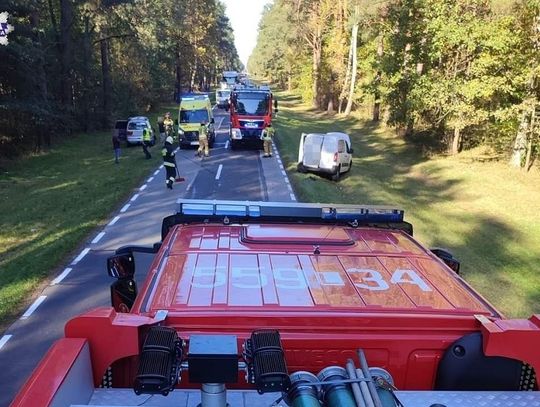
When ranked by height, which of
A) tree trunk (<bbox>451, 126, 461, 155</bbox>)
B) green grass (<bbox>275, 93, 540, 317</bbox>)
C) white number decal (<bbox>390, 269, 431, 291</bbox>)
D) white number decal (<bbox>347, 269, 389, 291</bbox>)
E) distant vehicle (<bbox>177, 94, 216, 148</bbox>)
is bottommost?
green grass (<bbox>275, 93, 540, 317</bbox>)

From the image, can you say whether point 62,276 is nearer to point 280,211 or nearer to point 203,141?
point 280,211

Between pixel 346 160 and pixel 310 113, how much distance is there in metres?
32.4

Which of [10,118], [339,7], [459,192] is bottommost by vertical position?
[459,192]

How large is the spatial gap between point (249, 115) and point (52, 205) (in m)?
13.8

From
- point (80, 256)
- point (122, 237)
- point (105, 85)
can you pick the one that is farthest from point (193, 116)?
point (80, 256)

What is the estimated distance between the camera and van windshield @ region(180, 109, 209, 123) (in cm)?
3014

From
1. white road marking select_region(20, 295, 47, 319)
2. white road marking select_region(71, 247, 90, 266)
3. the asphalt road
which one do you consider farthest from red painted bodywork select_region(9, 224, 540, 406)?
white road marking select_region(71, 247, 90, 266)

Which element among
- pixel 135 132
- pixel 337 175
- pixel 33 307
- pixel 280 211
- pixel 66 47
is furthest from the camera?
pixel 66 47

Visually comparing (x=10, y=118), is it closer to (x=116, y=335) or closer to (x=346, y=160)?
(x=346, y=160)

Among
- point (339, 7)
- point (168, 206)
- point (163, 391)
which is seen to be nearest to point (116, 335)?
point (163, 391)

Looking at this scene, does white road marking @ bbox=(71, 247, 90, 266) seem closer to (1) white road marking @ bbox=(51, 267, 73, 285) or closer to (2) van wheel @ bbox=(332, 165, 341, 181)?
(1) white road marking @ bbox=(51, 267, 73, 285)

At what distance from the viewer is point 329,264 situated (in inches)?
152

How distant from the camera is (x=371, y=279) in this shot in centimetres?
365

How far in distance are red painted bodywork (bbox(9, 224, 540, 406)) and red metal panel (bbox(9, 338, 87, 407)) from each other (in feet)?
0.42
